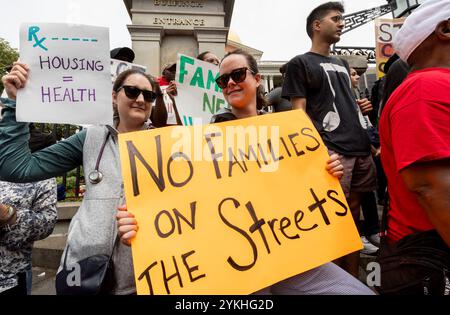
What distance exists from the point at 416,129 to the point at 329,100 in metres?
1.48

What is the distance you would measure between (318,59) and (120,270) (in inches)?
84.8

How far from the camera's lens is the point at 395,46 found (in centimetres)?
133

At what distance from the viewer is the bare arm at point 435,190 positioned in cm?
102

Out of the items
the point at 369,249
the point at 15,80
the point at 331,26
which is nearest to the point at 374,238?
the point at 369,249

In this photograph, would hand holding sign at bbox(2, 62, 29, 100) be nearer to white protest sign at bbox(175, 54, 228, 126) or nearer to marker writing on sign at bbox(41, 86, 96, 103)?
marker writing on sign at bbox(41, 86, 96, 103)

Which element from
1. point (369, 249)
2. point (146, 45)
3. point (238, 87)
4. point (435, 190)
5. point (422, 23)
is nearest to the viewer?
point (435, 190)

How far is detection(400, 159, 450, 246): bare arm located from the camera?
3.35 ft

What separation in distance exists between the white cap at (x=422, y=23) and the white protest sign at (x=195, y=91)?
1.96 meters

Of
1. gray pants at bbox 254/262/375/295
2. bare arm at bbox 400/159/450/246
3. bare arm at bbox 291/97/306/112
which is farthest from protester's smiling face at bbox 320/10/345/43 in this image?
gray pants at bbox 254/262/375/295

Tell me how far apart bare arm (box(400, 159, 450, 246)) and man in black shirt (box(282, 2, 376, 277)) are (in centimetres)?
136

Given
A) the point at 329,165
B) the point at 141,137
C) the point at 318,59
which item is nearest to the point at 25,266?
the point at 141,137

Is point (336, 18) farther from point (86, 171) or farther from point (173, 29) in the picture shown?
point (173, 29)

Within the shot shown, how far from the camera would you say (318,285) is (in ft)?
4.32

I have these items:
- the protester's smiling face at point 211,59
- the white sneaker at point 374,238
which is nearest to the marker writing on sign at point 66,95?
the protester's smiling face at point 211,59
